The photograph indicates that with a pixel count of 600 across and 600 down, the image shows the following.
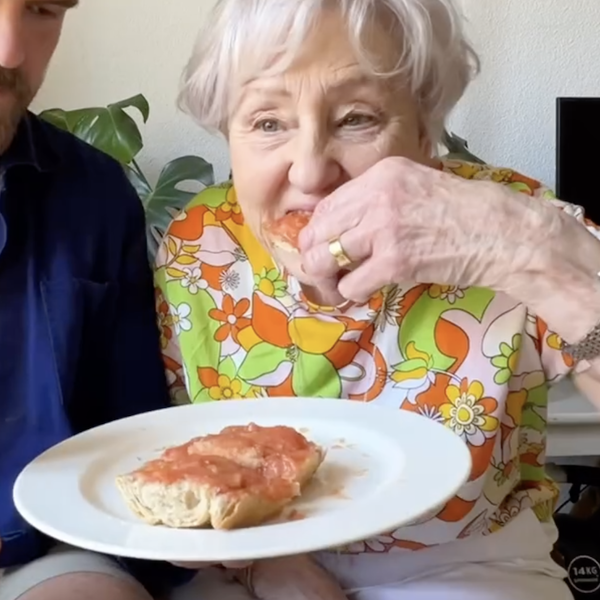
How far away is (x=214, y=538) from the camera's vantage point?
79cm

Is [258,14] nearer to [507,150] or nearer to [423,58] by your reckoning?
[423,58]

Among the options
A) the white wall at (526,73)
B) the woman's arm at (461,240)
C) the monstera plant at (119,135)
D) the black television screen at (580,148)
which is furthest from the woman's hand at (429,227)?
the white wall at (526,73)

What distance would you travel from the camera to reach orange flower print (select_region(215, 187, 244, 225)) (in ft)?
4.28

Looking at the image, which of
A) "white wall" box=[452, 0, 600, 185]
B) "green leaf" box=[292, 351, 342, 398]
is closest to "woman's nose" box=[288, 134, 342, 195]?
"green leaf" box=[292, 351, 342, 398]

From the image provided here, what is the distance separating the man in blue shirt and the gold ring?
37 cm

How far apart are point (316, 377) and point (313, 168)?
11.3 inches

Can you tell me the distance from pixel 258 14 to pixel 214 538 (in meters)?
0.63

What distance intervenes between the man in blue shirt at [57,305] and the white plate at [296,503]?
0.18 m

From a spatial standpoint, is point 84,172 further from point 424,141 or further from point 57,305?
point 424,141

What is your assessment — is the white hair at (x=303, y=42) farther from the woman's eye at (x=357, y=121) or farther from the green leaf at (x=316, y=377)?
the green leaf at (x=316, y=377)

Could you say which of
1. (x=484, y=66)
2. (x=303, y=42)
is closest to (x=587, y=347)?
(x=303, y=42)

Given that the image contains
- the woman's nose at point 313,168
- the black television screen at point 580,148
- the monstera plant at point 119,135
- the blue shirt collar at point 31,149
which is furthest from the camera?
the black television screen at point 580,148

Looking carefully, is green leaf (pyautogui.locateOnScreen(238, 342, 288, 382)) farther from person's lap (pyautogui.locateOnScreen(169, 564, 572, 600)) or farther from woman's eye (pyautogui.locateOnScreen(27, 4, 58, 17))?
woman's eye (pyautogui.locateOnScreen(27, 4, 58, 17))

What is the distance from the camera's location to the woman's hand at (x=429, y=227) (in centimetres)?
97
